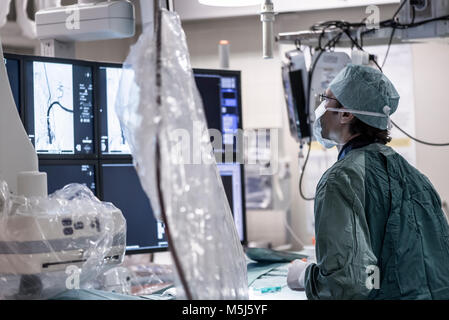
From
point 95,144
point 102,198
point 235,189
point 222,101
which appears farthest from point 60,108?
point 235,189

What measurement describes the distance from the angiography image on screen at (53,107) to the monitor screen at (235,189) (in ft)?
2.21

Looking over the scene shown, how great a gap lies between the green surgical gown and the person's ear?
18 centimetres

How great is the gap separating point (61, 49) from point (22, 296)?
51.7 inches

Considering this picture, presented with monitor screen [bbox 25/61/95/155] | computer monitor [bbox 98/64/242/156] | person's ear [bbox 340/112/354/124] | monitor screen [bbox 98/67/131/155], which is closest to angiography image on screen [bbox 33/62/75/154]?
monitor screen [bbox 25/61/95/155]

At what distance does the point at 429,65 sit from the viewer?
444cm

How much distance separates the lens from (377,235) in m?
1.68

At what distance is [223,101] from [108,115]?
515 mm

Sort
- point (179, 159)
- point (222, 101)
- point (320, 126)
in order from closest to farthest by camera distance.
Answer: point (179, 159) < point (320, 126) < point (222, 101)

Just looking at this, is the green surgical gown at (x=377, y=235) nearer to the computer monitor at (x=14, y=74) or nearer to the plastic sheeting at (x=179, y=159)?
the plastic sheeting at (x=179, y=159)

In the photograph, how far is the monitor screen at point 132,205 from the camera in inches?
93.5

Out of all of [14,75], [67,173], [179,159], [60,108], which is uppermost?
[14,75]

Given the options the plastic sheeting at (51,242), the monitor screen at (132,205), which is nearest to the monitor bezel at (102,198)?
the monitor screen at (132,205)

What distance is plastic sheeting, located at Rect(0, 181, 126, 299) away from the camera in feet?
3.94

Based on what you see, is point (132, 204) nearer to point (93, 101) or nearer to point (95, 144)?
point (95, 144)
